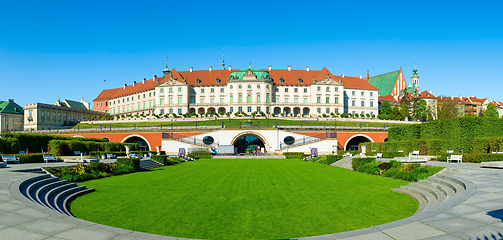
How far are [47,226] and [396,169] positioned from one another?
1784 centimetres

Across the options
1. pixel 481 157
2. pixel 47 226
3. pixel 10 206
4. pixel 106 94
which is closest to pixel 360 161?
pixel 481 157

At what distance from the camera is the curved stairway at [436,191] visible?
10.5 meters

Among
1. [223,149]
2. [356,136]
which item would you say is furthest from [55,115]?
[356,136]

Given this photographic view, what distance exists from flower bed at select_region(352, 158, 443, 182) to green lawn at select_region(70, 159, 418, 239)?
4.56ft

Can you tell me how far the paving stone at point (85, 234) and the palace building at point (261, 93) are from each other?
87.3 metres

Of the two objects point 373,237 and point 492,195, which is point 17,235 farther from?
point 492,195

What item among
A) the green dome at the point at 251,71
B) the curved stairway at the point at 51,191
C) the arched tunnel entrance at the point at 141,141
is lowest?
the arched tunnel entrance at the point at 141,141

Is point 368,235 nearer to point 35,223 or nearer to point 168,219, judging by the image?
point 168,219

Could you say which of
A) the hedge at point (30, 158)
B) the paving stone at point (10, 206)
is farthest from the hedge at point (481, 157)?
the hedge at point (30, 158)

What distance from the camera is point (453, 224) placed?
24.4 ft

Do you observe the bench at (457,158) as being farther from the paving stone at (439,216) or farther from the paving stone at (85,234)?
the paving stone at (85,234)

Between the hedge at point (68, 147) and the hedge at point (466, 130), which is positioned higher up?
the hedge at point (466, 130)

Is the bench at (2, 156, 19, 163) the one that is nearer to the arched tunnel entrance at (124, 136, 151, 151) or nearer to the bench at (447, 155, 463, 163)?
the bench at (447, 155, 463, 163)

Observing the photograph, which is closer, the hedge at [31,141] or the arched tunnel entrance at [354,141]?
the hedge at [31,141]
